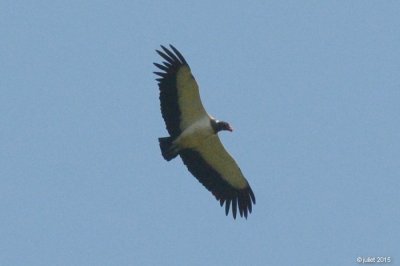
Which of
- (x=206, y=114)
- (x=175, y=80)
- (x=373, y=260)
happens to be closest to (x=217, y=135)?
(x=206, y=114)

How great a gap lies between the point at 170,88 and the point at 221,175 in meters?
3.19

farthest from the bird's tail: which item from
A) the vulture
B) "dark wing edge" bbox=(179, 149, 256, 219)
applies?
"dark wing edge" bbox=(179, 149, 256, 219)

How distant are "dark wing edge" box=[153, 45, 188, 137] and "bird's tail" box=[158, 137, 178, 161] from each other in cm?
24

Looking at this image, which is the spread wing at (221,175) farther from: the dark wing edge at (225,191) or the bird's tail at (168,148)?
the bird's tail at (168,148)

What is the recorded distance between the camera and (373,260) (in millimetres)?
17578

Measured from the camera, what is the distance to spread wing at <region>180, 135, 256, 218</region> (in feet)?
74.8

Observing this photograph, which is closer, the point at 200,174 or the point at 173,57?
the point at 173,57

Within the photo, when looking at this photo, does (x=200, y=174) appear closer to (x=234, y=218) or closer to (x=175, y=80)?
(x=234, y=218)

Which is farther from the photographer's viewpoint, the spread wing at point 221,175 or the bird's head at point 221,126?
the spread wing at point 221,175

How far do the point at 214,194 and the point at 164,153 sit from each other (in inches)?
87.1

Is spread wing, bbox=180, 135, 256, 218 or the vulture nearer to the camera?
the vulture

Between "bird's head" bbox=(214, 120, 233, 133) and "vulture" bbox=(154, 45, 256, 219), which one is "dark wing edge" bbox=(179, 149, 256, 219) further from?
"bird's head" bbox=(214, 120, 233, 133)

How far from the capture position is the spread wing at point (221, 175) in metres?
22.8

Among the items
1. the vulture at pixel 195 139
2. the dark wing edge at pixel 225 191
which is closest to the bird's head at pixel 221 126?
the vulture at pixel 195 139
